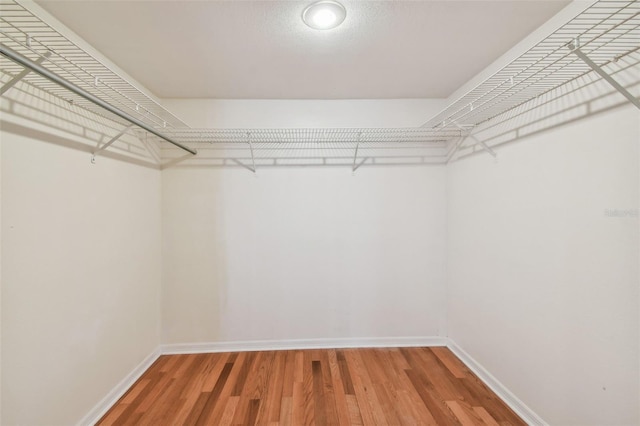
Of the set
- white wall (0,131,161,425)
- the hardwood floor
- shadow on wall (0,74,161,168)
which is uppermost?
shadow on wall (0,74,161,168)

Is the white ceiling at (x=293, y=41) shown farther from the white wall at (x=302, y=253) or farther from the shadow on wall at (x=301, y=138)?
the white wall at (x=302, y=253)

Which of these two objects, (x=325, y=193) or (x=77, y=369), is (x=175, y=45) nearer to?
(x=325, y=193)

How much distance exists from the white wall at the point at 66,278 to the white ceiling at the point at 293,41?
2.30ft

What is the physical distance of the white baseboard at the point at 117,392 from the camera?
1.48m

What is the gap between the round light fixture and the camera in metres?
1.18

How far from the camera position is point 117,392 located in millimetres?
1695

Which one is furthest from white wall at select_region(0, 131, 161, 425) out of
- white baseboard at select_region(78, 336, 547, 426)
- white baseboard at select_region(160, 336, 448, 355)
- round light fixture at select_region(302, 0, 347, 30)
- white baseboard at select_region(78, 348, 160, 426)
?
round light fixture at select_region(302, 0, 347, 30)

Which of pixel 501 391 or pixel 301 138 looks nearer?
pixel 501 391

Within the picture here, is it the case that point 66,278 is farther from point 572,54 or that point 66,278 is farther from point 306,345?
point 572,54

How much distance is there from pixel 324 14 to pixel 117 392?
263 cm

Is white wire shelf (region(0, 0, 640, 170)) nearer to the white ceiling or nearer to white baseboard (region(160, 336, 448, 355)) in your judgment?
the white ceiling

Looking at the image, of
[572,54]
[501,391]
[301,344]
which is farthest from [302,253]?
[572,54]

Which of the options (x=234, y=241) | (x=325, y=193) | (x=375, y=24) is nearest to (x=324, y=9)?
(x=375, y=24)

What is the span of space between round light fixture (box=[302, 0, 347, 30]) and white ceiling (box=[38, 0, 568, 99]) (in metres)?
0.04
